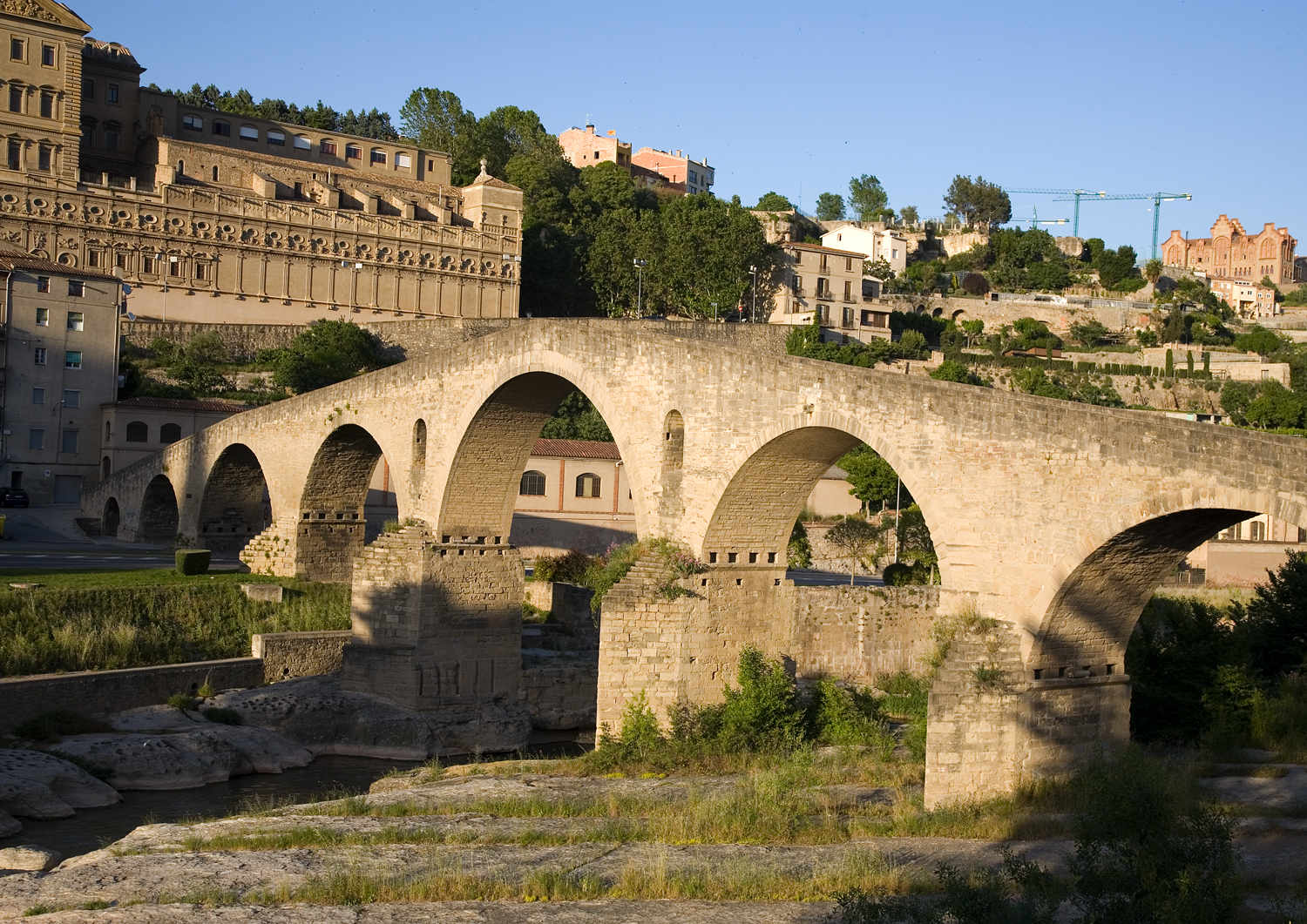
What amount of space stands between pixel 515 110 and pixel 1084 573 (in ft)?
251

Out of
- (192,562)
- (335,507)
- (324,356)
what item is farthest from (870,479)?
(192,562)

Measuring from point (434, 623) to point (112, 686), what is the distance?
5697 mm

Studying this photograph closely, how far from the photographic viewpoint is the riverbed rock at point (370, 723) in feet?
80.4

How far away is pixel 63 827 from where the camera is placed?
729 inches

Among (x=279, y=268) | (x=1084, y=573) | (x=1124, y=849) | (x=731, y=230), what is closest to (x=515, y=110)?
(x=731, y=230)

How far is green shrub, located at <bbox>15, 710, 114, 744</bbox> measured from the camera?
22.0 meters

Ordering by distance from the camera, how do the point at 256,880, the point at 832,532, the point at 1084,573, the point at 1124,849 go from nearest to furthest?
the point at 1124,849, the point at 256,880, the point at 1084,573, the point at 832,532

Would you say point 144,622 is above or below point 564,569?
below

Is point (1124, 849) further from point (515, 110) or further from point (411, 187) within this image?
point (515, 110)

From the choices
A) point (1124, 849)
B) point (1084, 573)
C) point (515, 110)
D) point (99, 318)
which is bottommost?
point (1124, 849)

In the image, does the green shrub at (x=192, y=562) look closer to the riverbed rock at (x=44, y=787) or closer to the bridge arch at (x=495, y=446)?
the bridge arch at (x=495, y=446)

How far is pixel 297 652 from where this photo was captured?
27281mm

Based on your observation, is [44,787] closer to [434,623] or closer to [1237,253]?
[434,623]

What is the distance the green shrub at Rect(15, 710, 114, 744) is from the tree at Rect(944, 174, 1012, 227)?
10220 centimetres
